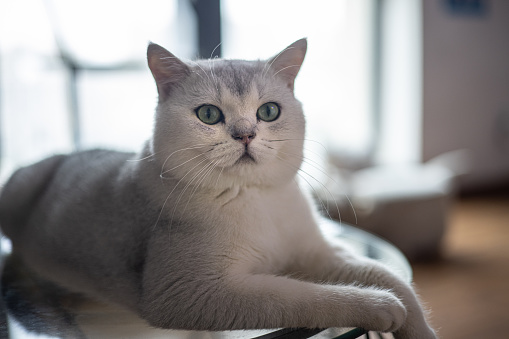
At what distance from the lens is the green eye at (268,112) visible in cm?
90

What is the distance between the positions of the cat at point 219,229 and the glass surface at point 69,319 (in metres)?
0.02

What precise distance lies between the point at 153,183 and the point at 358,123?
4171 mm

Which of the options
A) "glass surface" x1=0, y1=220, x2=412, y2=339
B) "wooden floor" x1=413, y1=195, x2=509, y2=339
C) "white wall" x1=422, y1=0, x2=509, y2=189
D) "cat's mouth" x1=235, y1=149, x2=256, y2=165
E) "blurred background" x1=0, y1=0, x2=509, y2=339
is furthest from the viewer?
"white wall" x1=422, y1=0, x2=509, y2=189

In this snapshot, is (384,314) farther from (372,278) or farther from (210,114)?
(210,114)

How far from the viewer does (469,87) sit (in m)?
4.72

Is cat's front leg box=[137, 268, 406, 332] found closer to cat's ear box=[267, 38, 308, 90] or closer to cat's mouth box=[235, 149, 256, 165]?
cat's mouth box=[235, 149, 256, 165]

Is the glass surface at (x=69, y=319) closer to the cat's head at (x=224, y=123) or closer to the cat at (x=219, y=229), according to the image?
the cat at (x=219, y=229)

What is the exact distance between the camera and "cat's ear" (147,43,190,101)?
0.89 meters

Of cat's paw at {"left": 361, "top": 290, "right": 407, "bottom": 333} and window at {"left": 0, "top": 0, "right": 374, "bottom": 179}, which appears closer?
cat's paw at {"left": 361, "top": 290, "right": 407, "bottom": 333}

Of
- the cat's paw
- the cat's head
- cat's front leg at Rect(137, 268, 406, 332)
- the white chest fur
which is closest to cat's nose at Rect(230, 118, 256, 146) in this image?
the cat's head

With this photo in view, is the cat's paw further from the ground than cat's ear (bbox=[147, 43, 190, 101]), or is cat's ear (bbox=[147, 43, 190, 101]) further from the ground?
cat's ear (bbox=[147, 43, 190, 101])

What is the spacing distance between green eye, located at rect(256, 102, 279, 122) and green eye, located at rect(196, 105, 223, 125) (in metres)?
0.08

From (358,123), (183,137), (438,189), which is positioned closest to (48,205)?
(183,137)

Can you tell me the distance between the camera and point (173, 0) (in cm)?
300
